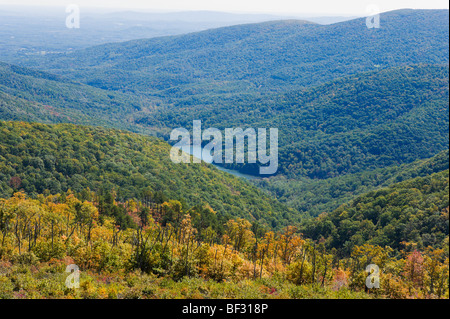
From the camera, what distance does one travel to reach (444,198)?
1822 inches

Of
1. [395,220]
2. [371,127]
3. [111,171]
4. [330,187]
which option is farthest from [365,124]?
[395,220]

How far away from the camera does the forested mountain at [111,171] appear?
60750 mm

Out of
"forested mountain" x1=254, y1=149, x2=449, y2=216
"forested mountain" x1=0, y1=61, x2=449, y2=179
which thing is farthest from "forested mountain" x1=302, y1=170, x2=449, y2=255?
"forested mountain" x1=0, y1=61, x2=449, y2=179

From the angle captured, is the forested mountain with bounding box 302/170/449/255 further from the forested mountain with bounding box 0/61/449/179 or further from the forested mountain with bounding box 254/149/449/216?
the forested mountain with bounding box 0/61/449/179

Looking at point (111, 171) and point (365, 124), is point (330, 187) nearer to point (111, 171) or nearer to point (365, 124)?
point (365, 124)

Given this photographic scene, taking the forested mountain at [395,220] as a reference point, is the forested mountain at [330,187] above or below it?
below

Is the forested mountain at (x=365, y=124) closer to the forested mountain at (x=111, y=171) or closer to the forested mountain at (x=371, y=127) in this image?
the forested mountain at (x=371, y=127)

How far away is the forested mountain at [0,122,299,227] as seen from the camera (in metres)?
60.8

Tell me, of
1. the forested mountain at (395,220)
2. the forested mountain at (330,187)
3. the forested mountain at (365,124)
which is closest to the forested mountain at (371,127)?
the forested mountain at (365,124)

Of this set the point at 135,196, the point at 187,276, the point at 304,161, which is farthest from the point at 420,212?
the point at 304,161

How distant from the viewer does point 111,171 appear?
74.8 meters

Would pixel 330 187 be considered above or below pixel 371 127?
below
